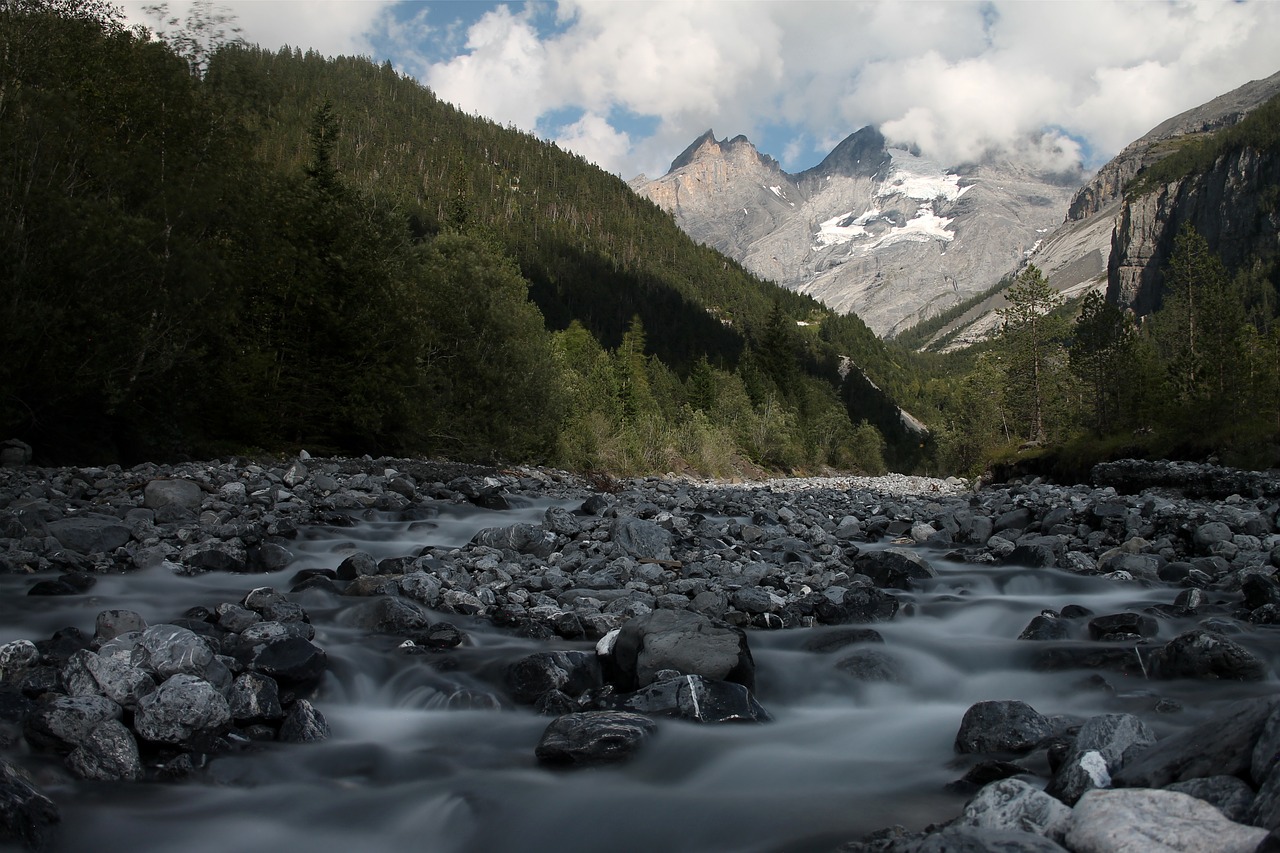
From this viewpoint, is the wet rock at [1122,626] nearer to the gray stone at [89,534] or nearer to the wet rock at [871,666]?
the wet rock at [871,666]

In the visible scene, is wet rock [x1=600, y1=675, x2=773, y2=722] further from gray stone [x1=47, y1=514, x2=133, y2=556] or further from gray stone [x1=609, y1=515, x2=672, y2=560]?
gray stone [x1=47, y1=514, x2=133, y2=556]

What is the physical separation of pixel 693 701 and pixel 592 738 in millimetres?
853

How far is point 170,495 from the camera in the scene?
11.1 meters

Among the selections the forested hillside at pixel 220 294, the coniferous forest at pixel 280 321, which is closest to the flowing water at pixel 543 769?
the forested hillside at pixel 220 294

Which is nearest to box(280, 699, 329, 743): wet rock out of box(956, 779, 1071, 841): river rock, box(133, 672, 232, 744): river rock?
box(133, 672, 232, 744): river rock

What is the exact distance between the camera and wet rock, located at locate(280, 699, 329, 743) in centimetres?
482

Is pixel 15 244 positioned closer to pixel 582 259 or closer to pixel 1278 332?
pixel 1278 332

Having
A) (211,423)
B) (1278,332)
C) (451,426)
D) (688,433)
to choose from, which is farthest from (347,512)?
(1278,332)

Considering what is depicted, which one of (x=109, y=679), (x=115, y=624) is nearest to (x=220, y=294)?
(x=115, y=624)

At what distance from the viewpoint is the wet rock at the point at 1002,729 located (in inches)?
180

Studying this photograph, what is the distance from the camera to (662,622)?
598 cm

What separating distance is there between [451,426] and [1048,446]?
104 ft

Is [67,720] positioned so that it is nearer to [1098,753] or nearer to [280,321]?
[1098,753]

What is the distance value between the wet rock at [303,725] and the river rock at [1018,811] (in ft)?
12.3
